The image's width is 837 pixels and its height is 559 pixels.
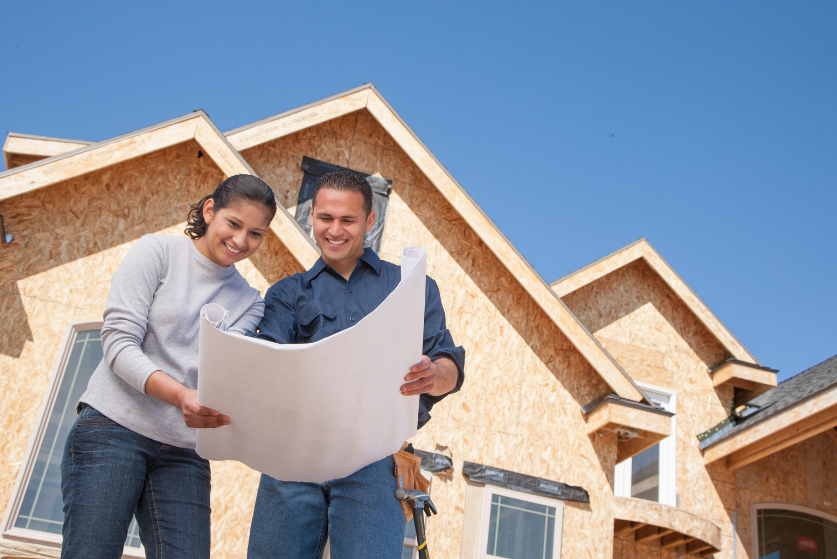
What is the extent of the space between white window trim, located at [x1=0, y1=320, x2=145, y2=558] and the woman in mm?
4106

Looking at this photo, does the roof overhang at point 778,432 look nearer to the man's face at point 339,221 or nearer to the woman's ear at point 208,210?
the man's face at point 339,221

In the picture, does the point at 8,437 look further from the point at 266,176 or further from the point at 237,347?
the point at 237,347

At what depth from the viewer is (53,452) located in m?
6.08

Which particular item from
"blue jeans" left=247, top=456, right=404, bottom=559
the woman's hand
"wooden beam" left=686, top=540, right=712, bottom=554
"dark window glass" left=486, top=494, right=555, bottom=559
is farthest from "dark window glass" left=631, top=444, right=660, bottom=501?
the woman's hand

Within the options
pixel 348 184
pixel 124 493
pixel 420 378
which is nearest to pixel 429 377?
pixel 420 378

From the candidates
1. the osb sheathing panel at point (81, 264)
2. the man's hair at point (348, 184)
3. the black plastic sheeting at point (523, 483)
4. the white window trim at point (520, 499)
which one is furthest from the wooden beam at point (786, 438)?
the man's hair at point (348, 184)

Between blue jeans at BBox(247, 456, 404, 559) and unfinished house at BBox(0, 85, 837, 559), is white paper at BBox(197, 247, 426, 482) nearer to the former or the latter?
blue jeans at BBox(247, 456, 404, 559)

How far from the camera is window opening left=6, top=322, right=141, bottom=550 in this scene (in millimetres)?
5852

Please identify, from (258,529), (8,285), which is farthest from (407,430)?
(8,285)

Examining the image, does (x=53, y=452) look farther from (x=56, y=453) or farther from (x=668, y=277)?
(x=668, y=277)

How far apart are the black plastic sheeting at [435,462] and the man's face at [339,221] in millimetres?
5015

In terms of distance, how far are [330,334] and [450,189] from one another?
6029mm

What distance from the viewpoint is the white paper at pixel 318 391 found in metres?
1.84

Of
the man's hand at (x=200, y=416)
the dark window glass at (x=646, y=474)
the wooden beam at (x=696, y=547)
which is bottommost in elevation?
the man's hand at (x=200, y=416)
